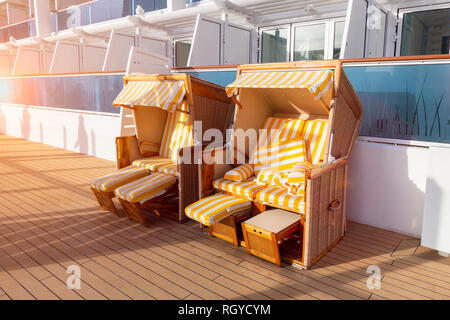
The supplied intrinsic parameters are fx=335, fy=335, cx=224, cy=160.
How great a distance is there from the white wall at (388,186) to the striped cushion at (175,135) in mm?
2151

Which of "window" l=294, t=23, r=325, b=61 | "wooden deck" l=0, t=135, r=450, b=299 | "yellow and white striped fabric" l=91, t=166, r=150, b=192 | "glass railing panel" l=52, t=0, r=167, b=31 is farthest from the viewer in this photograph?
"glass railing panel" l=52, t=0, r=167, b=31

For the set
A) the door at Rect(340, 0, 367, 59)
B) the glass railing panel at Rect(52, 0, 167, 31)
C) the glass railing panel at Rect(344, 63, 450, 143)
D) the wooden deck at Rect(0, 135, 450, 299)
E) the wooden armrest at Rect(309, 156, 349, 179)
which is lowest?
the wooden deck at Rect(0, 135, 450, 299)

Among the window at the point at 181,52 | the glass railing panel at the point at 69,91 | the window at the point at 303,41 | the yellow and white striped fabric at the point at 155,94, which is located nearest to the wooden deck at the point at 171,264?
the yellow and white striped fabric at the point at 155,94

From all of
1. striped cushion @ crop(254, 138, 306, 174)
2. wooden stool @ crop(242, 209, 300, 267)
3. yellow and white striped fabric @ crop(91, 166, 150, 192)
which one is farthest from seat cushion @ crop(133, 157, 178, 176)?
wooden stool @ crop(242, 209, 300, 267)

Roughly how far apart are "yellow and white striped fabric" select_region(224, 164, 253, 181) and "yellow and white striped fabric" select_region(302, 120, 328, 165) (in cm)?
67

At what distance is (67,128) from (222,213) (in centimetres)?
641

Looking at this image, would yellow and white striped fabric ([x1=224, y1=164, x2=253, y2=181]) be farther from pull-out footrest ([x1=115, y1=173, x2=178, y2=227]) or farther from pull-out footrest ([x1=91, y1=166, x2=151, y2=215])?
pull-out footrest ([x1=91, y1=166, x2=151, y2=215])

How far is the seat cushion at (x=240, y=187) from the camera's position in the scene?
330 centimetres

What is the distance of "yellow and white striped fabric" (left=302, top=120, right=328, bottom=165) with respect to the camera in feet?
11.6

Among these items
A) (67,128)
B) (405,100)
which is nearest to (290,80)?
(405,100)

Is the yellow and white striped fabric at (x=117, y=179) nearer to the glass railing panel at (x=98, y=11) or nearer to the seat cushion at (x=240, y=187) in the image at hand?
the seat cushion at (x=240, y=187)

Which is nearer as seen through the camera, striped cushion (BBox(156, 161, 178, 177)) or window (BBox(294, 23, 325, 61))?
striped cushion (BBox(156, 161, 178, 177))

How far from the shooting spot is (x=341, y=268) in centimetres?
284
